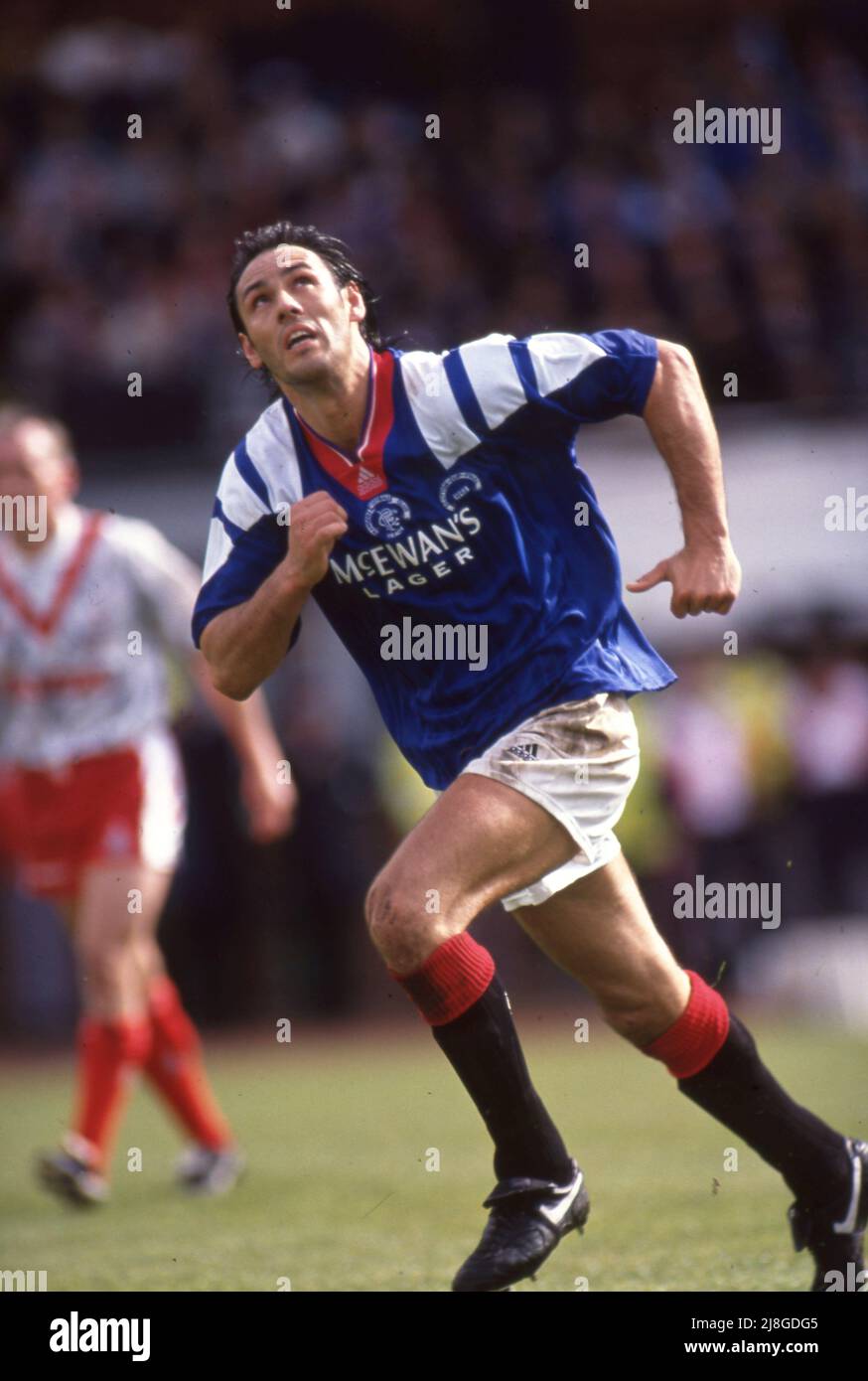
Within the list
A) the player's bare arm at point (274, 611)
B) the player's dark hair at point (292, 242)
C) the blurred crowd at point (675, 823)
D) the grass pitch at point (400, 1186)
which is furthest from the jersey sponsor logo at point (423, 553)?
the blurred crowd at point (675, 823)

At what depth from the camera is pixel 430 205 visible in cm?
1348

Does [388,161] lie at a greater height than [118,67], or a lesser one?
lesser

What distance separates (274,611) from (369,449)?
41 centimetres

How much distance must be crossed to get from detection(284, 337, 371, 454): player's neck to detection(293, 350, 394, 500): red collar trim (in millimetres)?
13

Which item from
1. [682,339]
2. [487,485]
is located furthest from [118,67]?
[487,485]

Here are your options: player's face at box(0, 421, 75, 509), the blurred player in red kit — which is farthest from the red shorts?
player's face at box(0, 421, 75, 509)

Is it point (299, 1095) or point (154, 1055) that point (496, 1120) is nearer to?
point (154, 1055)

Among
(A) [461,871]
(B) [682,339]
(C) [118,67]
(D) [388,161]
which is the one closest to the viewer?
(A) [461,871]

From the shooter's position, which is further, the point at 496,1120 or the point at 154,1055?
the point at 154,1055

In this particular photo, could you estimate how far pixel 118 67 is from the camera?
15.0 metres

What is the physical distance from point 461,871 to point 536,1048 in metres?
7.16

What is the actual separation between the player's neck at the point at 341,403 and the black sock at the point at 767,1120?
1.48 metres

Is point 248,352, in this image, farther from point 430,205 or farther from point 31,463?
point 430,205

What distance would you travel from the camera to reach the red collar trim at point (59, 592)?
646cm
